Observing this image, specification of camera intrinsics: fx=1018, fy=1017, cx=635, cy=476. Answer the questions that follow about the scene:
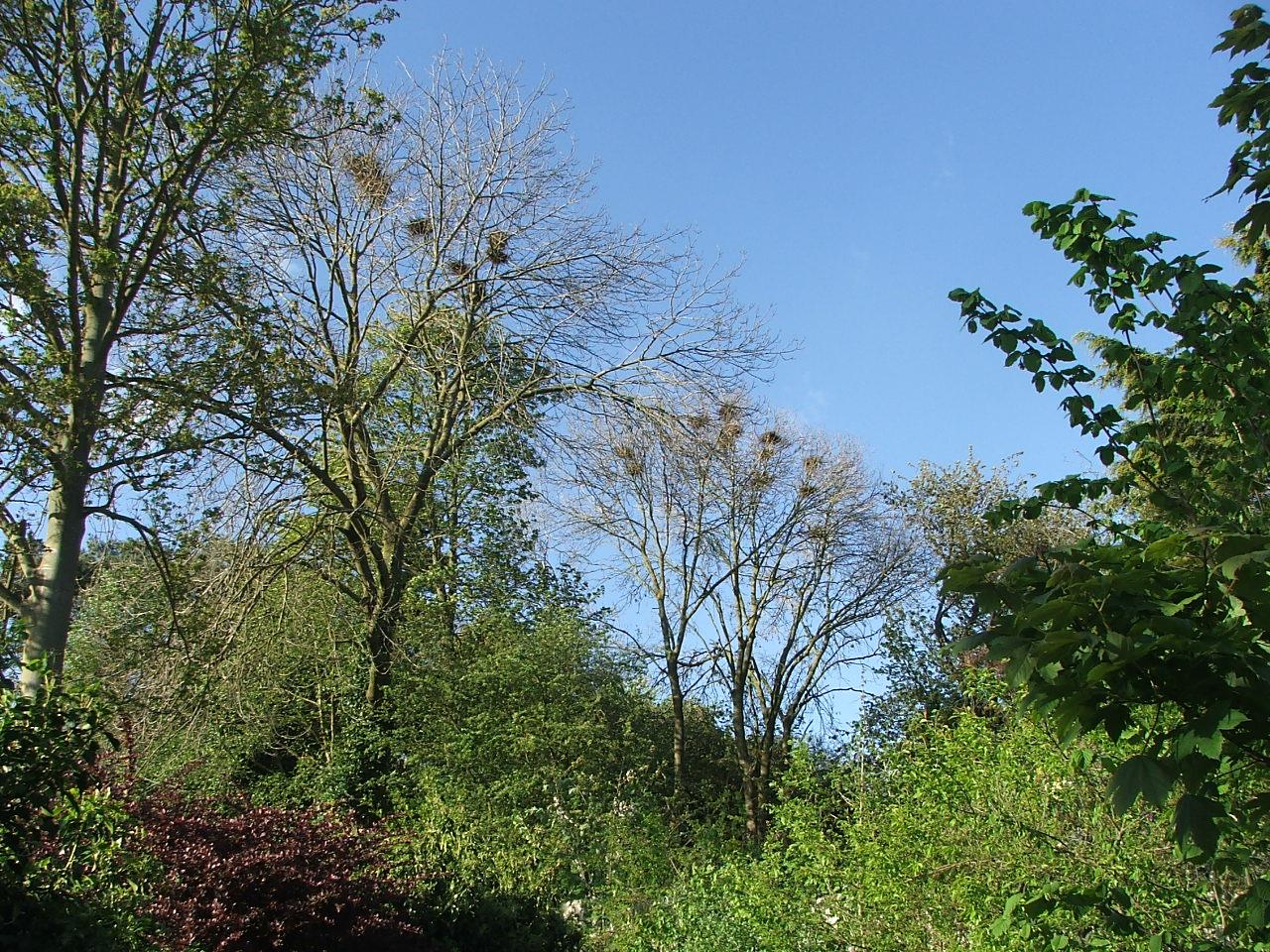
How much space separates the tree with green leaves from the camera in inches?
85.0

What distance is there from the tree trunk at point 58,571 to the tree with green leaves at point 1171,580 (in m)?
6.88

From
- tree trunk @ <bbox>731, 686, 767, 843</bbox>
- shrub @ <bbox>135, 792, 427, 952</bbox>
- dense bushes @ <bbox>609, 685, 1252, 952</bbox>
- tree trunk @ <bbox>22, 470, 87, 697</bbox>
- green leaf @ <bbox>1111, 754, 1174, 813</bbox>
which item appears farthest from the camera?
tree trunk @ <bbox>731, 686, 767, 843</bbox>

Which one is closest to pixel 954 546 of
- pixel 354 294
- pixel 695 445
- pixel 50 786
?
pixel 695 445

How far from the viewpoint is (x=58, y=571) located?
777 cm

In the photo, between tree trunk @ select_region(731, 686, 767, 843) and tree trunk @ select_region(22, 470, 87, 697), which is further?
tree trunk @ select_region(731, 686, 767, 843)

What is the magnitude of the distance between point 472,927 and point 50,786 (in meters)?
5.86

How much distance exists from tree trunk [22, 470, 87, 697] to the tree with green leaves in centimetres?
688

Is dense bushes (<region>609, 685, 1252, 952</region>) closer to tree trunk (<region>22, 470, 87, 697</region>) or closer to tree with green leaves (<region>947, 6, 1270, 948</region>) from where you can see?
tree with green leaves (<region>947, 6, 1270, 948</region>)

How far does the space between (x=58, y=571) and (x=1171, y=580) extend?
7805mm

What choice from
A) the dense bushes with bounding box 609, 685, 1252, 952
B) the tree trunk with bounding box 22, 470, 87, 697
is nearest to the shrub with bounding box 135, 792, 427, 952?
the tree trunk with bounding box 22, 470, 87, 697

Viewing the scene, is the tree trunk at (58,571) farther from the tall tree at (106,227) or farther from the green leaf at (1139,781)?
the green leaf at (1139,781)

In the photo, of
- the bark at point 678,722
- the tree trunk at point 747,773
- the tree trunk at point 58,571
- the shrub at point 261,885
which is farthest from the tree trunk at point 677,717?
the tree trunk at point 58,571

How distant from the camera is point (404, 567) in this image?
13.2 meters

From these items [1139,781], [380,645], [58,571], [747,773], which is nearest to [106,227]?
[58,571]
